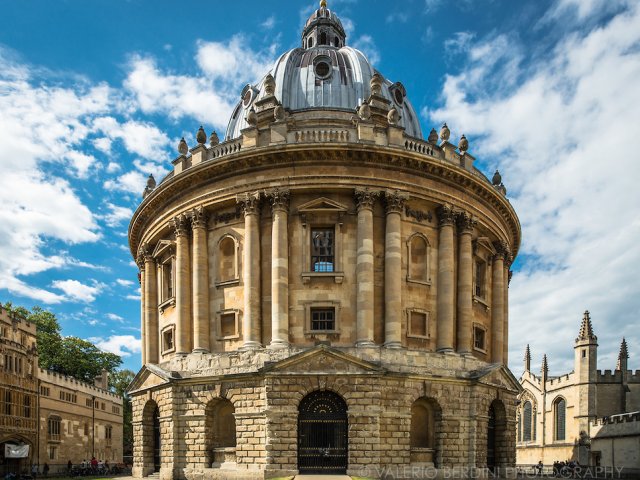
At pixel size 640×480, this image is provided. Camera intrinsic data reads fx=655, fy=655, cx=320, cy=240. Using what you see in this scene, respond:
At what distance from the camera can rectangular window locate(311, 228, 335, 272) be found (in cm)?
3512

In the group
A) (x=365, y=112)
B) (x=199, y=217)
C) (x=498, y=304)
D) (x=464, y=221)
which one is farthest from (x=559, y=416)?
(x=199, y=217)

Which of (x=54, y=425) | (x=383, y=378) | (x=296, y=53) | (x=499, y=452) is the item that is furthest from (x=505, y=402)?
(x=54, y=425)

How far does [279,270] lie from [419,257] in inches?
321

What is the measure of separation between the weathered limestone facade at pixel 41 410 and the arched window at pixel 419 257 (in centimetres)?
3449

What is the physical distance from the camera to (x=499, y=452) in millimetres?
38188

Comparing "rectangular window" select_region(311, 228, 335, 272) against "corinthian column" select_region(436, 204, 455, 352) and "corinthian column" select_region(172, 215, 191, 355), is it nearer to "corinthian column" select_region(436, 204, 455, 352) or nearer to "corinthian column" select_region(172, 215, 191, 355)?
"corinthian column" select_region(436, 204, 455, 352)

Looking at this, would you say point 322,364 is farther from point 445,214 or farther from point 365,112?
point 365,112

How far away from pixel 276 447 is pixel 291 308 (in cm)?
703

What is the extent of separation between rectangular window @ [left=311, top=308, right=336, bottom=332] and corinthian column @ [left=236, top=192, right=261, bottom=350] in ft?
9.63

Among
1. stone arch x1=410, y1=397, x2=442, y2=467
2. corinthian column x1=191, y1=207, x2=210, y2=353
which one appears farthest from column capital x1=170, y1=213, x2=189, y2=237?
stone arch x1=410, y1=397, x2=442, y2=467

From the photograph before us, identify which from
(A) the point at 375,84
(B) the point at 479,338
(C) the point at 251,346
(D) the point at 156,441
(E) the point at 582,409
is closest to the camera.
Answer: (C) the point at 251,346

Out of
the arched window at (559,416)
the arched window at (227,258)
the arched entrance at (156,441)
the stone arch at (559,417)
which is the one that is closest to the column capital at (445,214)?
the arched window at (227,258)

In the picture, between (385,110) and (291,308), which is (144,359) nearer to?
(291,308)

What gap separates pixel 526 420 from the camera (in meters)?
86.1
